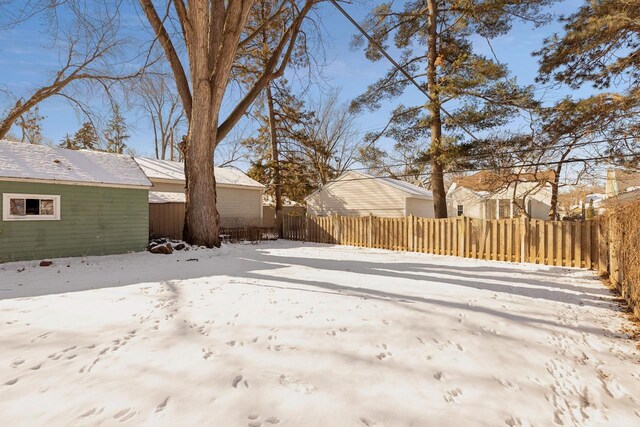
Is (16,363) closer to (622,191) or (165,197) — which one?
(165,197)

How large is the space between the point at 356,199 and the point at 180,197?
34.6 ft

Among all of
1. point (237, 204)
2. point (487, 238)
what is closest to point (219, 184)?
point (237, 204)

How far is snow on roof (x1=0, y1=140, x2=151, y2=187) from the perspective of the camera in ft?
28.3

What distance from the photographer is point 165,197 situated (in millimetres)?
15234

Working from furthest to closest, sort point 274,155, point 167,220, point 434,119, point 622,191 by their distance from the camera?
point 274,155, point 167,220, point 434,119, point 622,191

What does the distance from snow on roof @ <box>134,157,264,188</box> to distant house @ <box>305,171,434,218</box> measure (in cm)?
492

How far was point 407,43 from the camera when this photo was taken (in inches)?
570

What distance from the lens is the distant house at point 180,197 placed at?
14.1 metres

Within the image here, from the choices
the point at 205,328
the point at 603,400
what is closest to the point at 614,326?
the point at 603,400

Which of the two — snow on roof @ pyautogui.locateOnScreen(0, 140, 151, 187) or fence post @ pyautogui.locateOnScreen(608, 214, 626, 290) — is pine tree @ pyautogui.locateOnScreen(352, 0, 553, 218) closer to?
fence post @ pyautogui.locateOnScreen(608, 214, 626, 290)

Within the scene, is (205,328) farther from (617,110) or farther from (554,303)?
(617,110)

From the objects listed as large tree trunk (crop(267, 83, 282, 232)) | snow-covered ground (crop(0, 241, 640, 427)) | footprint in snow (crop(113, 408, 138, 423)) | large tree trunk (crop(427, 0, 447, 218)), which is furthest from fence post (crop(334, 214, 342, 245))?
footprint in snow (crop(113, 408, 138, 423))

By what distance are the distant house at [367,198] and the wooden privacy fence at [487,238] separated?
5.83 m

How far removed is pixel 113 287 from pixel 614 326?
24.6 feet
